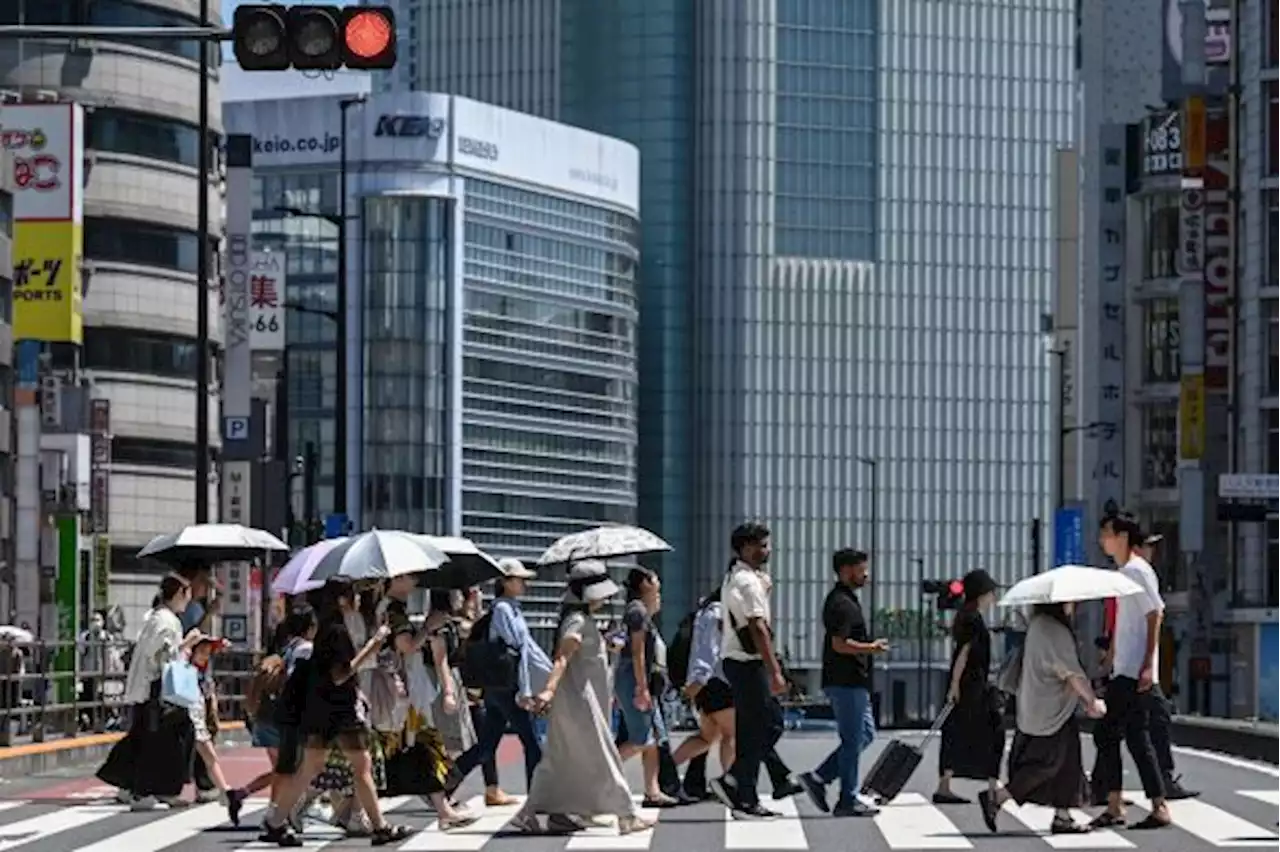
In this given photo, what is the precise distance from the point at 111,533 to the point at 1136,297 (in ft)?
96.4

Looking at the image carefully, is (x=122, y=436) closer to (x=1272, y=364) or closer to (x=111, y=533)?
(x=111, y=533)

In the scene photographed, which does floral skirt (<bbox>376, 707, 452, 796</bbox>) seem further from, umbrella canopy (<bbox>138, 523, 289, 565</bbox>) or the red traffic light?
umbrella canopy (<bbox>138, 523, 289, 565</bbox>)

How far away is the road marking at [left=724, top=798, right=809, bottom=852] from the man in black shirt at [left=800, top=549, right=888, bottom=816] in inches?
15.4

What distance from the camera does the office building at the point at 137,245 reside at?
85.9 meters

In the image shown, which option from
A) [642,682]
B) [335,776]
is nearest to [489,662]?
[642,682]

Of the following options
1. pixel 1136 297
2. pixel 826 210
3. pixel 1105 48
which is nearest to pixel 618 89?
pixel 826 210

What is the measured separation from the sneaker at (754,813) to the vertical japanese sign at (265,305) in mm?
58357

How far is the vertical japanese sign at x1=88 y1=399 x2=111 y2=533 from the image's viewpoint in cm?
7581

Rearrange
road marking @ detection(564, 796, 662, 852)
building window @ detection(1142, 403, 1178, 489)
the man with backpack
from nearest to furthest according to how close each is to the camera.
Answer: road marking @ detection(564, 796, 662, 852), the man with backpack, building window @ detection(1142, 403, 1178, 489)

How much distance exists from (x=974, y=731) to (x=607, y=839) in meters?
3.58

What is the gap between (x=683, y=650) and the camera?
1032 inches

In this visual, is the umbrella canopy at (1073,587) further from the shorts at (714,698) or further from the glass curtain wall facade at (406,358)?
the glass curtain wall facade at (406,358)

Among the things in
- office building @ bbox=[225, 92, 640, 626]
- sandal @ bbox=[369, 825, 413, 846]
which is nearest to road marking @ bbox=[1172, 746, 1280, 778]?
sandal @ bbox=[369, 825, 413, 846]

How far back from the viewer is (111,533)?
3450 inches
